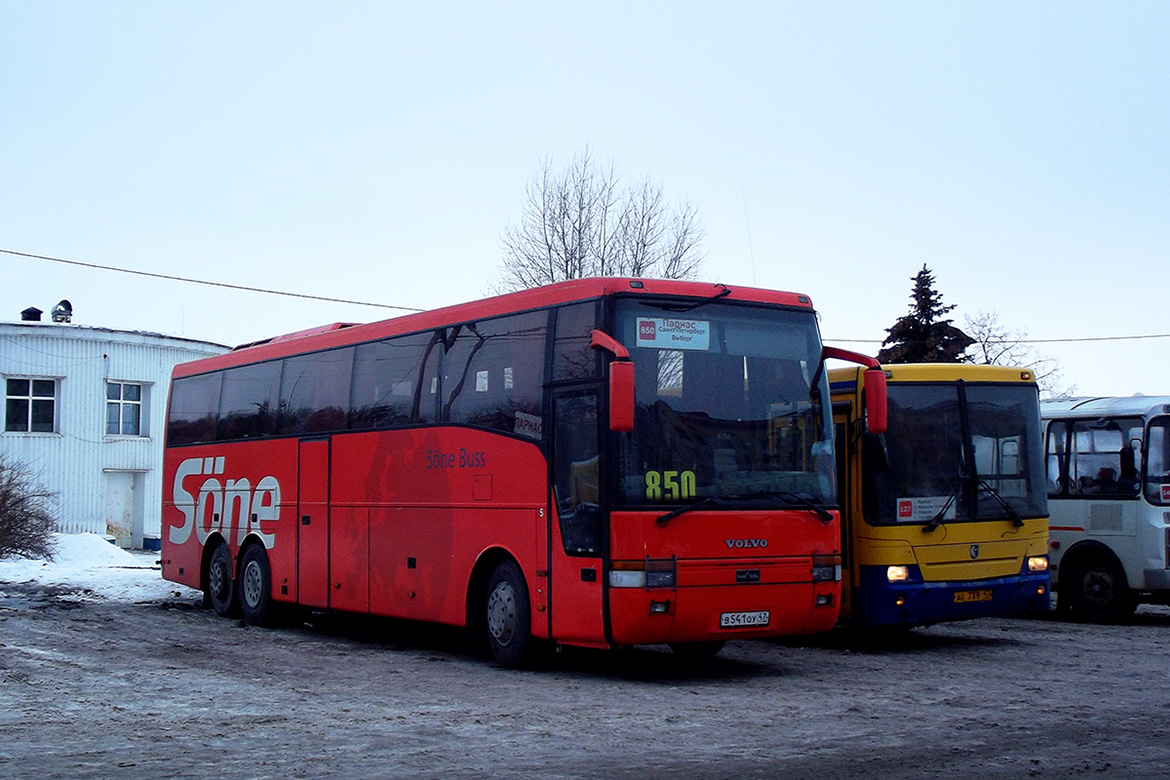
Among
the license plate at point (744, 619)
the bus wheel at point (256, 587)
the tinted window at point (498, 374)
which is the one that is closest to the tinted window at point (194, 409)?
the bus wheel at point (256, 587)

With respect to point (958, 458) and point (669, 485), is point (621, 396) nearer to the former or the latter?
point (669, 485)

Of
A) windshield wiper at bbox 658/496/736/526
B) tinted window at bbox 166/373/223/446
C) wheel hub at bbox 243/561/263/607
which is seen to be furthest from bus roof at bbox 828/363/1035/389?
tinted window at bbox 166/373/223/446

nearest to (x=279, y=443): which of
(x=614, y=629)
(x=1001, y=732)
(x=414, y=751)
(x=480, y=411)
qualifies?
(x=480, y=411)

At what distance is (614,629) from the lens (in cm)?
1117

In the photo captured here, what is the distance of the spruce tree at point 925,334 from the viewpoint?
151 ft

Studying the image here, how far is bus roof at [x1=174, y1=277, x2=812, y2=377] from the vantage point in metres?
11.7

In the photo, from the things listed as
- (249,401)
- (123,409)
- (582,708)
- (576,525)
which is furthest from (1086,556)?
(123,409)

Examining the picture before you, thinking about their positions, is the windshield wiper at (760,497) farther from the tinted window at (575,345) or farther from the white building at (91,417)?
the white building at (91,417)

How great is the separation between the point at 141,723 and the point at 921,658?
25.9 ft

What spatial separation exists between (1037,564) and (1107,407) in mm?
4113

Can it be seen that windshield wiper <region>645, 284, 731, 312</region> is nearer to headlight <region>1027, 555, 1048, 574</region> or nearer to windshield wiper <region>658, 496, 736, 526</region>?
windshield wiper <region>658, 496, 736, 526</region>

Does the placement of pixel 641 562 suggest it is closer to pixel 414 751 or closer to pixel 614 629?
pixel 614 629

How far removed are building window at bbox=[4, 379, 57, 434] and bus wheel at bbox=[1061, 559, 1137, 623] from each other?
36.5 meters

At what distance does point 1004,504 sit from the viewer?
14.4 m
